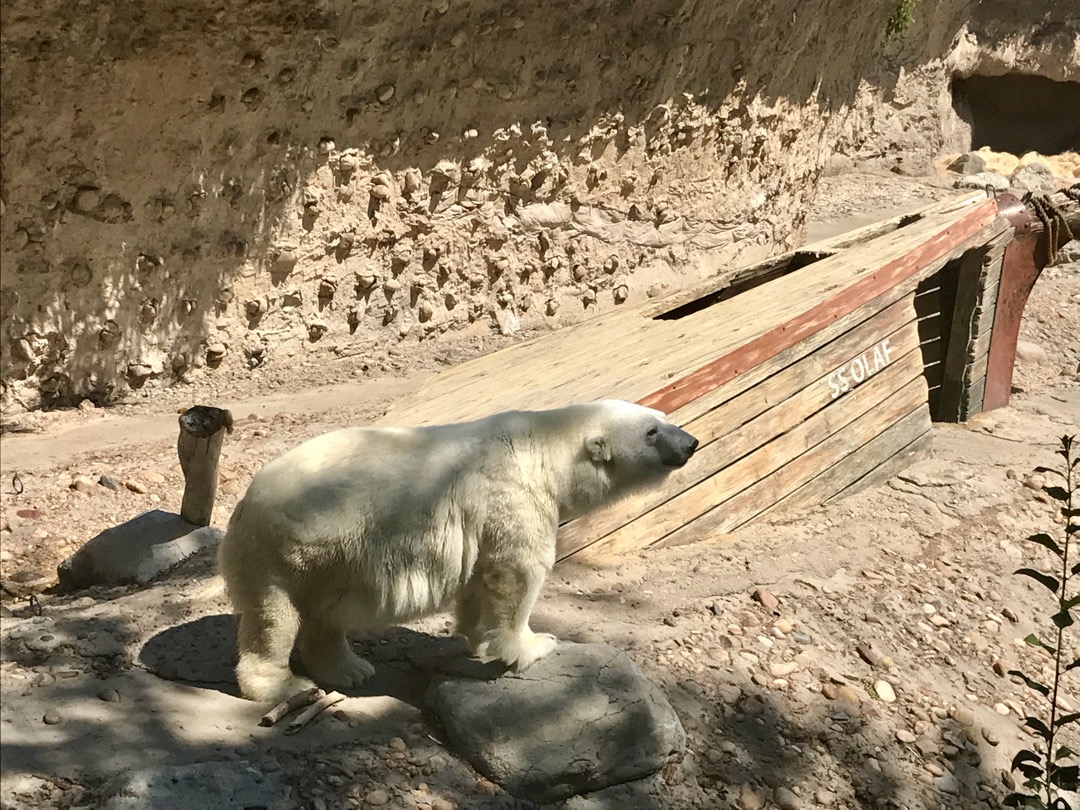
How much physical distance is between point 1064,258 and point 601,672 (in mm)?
10708

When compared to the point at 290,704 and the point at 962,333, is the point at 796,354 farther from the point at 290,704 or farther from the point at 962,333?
the point at 290,704

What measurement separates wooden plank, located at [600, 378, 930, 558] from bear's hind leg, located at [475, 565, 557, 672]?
1463mm

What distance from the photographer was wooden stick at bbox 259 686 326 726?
332 cm

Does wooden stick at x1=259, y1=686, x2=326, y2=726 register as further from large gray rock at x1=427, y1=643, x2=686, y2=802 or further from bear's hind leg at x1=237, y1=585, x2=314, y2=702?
large gray rock at x1=427, y1=643, x2=686, y2=802

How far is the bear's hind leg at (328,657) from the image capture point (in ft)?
11.8

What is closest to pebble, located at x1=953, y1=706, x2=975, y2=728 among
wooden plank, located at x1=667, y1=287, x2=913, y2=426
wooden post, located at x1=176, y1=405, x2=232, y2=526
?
wooden plank, located at x1=667, y1=287, x2=913, y2=426

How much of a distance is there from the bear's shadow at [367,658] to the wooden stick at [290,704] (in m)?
0.20

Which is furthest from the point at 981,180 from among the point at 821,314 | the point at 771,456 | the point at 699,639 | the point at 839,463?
the point at 699,639

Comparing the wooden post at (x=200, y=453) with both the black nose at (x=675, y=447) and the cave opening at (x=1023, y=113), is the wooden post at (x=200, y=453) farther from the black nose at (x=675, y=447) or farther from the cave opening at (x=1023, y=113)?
the cave opening at (x=1023, y=113)

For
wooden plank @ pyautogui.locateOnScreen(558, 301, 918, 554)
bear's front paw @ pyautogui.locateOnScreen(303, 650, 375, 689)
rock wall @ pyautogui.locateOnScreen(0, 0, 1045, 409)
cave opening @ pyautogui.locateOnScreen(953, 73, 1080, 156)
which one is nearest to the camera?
bear's front paw @ pyautogui.locateOnScreen(303, 650, 375, 689)

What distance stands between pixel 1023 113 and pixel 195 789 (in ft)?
65.3

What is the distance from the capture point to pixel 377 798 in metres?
3.12

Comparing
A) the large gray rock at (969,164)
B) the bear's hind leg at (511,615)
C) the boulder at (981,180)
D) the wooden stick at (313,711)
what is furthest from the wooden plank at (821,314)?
the large gray rock at (969,164)

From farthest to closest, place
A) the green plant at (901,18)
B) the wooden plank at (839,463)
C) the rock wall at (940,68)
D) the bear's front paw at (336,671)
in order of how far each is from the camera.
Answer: the rock wall at (940,68) → the green plant at (901,18) → the wooden plank at (839,463) → the bear's front paw at (336,671)
